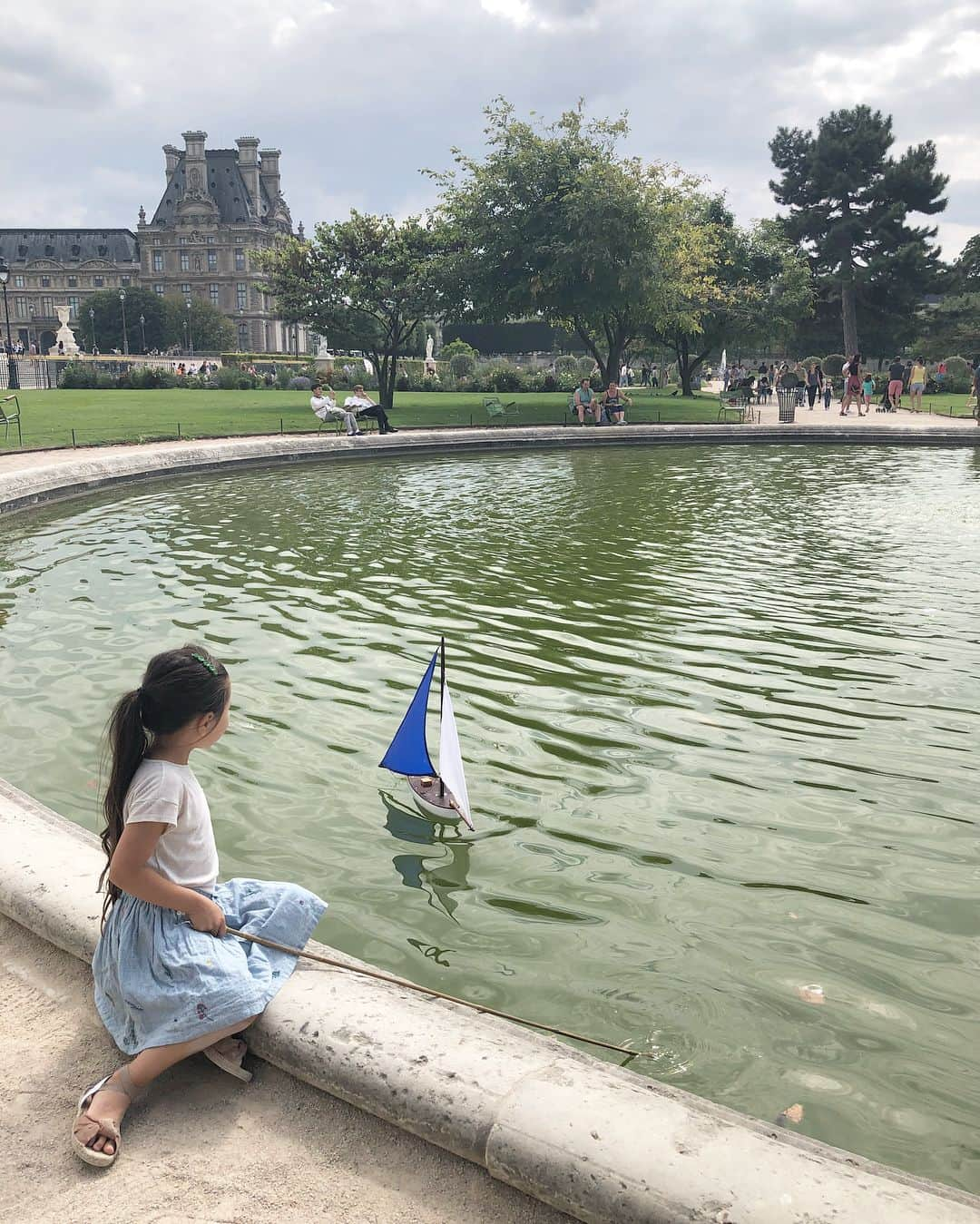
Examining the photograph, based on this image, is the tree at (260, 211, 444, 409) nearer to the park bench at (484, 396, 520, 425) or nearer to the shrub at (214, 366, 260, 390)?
the park bench at (484, 396, 520, 425)

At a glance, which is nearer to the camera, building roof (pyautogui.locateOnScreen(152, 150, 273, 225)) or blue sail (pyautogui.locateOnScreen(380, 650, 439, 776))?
blue sail (pyautogui.locateOnScreen(380, 650, 439, 776))

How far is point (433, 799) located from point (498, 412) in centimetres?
2914

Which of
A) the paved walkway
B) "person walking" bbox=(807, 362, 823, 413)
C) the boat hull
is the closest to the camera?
the paved walkway

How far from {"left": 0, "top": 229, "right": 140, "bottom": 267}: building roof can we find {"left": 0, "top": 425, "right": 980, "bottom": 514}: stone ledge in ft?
457

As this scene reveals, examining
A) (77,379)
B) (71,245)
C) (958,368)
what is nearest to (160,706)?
(77,379)

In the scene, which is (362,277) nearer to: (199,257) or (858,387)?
(858,387)

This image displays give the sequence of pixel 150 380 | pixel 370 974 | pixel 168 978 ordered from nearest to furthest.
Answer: pixel 168 978 → pixel 370 974 → pixel 150 380

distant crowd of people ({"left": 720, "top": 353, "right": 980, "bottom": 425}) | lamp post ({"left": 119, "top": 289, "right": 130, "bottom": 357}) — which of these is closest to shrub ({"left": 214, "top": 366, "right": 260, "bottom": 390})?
distant crowd of people ({"left": 720, "top": 353, "right": 980, "bottom": 425})

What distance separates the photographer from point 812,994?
3809 mm

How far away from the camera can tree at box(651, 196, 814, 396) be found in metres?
40.6

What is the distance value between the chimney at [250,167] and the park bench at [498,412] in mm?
122127

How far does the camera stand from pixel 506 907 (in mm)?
4410

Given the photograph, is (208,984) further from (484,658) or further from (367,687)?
(484,658)

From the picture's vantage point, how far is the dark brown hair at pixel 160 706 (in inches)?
118
